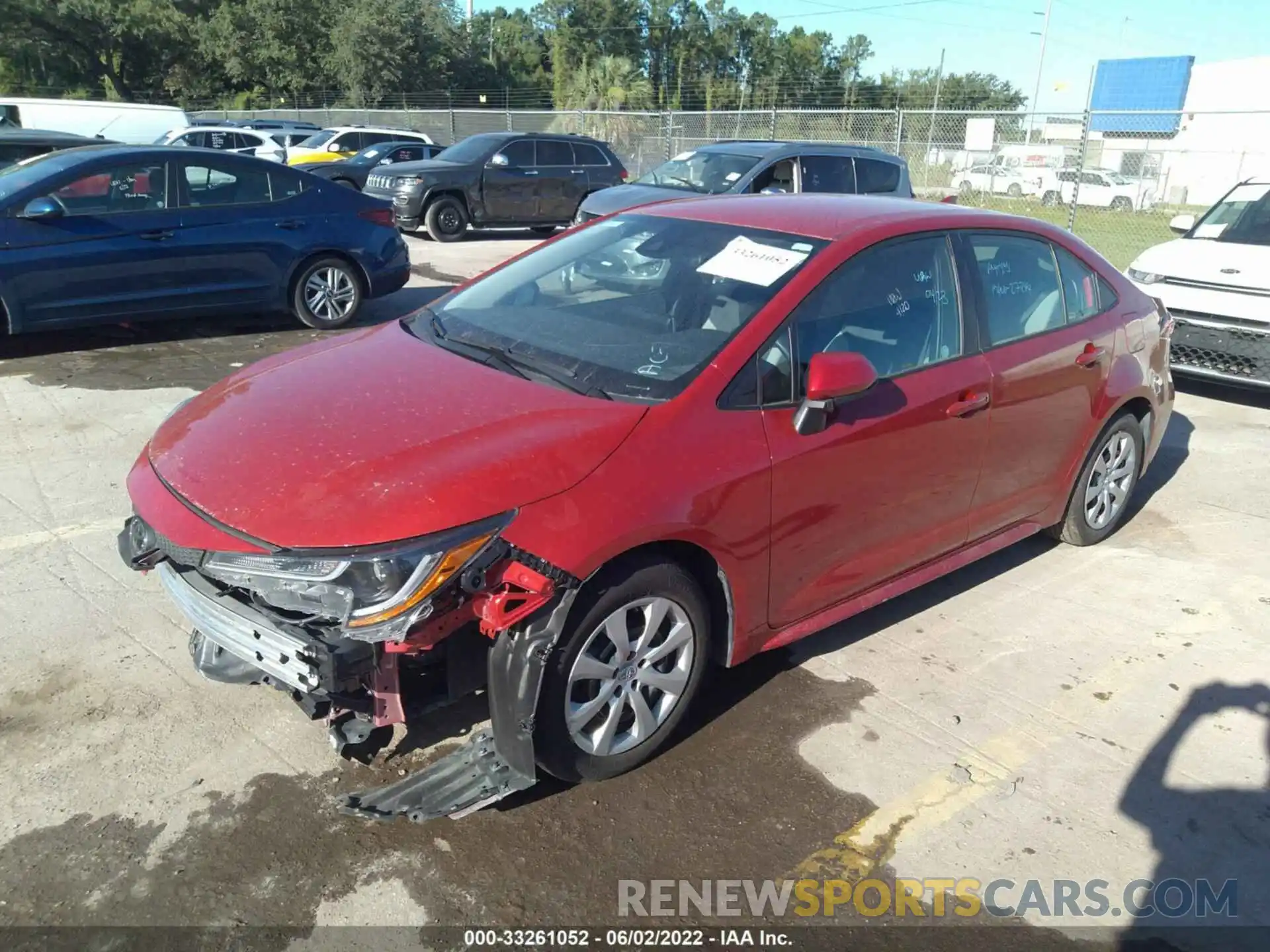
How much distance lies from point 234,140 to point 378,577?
2086 centimetres

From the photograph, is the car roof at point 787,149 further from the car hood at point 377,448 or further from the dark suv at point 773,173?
the car hood at point 377,448

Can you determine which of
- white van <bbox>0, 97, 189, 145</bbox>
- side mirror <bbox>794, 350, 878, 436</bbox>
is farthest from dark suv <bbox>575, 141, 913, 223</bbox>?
white van <bbox>0, 97, 189, 145</bbox>

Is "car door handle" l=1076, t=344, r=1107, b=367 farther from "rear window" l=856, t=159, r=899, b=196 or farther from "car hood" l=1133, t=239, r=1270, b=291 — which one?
"rear window" l=856, t=159, r=899, b=196

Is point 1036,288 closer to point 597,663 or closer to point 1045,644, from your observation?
point 1045,644

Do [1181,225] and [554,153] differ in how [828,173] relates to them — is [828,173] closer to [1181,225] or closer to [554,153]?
[1181,225]

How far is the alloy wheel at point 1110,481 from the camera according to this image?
488 cm

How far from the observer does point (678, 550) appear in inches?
119

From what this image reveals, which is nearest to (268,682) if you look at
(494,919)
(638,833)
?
(494,919)

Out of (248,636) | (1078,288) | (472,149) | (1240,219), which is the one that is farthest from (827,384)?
(472,149)

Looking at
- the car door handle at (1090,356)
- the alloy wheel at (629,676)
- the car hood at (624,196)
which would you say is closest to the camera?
the alloy wheel at (629,676)

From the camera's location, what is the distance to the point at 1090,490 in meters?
4.87

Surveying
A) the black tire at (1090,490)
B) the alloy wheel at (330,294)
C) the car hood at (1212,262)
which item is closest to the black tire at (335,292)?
the alloy wheel at (330,294)

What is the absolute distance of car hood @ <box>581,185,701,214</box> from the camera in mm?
11797

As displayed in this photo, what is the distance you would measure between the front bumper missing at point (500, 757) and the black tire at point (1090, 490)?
317cm
